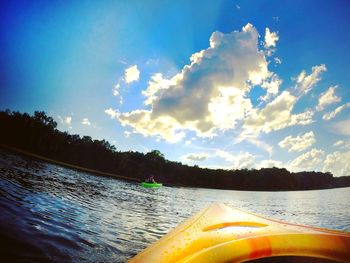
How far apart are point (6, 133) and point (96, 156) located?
30011mm

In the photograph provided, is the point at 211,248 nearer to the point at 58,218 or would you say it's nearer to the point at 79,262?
the point at 79,262

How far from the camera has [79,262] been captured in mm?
4059

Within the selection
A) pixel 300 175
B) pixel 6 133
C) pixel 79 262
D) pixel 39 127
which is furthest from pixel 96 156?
pixel 300 175

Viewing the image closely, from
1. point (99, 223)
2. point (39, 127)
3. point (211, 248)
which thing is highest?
point (39, 127)

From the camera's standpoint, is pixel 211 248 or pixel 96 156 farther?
pixel 96 156

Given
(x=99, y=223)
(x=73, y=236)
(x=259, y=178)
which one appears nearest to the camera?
(x=73, y=236)

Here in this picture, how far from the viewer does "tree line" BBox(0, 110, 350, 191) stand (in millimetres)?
71688

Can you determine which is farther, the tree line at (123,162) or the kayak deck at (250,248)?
the tree line at (123,162)

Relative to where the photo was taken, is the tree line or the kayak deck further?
the tree line

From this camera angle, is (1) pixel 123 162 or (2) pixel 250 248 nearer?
(2) pixel 250 248

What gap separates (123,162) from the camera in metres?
91.2

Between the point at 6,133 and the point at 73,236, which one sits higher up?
the point at 6,133

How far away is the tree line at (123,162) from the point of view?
7169 cm

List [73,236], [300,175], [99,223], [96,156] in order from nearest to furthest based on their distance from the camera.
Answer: [73,236], [99,223], [96,156], [300,175]
